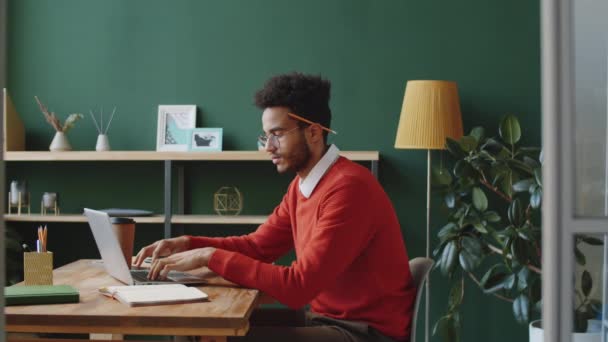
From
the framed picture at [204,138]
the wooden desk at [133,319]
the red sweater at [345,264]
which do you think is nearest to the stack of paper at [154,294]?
the wooden desk at [133,319]

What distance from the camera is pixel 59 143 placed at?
469cm

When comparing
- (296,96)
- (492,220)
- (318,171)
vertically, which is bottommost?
(492,220)

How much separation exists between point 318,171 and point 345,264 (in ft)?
1.38

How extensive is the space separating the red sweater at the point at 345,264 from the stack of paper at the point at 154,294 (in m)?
0.16

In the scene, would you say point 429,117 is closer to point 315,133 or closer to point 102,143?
point 315,133

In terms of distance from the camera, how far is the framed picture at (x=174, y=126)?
4.71 m

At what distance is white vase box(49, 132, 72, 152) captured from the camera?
4.68 metres

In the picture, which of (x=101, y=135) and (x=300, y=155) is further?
(x=101, y=135)

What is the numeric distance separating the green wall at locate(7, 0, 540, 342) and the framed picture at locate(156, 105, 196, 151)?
7cm

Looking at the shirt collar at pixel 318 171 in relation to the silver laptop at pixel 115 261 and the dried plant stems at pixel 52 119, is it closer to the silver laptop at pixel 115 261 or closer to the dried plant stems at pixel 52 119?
the silver laptop at pixel 115 261

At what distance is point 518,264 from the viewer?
387 centimetres

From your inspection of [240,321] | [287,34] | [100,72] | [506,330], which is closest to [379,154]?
[287,34]

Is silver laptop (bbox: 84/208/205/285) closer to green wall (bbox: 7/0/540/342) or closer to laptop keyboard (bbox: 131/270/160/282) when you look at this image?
laptop keyboard (bbox: 131/270/160/282)

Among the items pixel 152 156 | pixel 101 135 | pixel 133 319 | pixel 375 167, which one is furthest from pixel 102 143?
pixel 133 319
